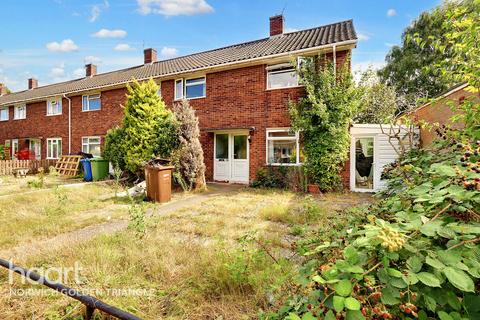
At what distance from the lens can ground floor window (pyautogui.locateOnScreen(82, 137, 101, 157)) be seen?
16.7m

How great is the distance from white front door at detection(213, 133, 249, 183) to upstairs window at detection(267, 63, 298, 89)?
2.68 m

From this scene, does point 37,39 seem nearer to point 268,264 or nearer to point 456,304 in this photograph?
point 268,264

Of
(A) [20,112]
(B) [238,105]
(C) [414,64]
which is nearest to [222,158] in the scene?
(B) [238,105]

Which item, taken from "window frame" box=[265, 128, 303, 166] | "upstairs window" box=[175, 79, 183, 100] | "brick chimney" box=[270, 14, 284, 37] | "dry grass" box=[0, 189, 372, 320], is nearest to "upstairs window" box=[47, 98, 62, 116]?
"upstairs window" box=[175, 79, 183, 100]

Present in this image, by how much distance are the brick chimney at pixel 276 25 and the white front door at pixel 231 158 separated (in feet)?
21.4

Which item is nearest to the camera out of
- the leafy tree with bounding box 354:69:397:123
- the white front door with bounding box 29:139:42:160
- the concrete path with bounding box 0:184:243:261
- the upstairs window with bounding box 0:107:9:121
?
the concrete path with bounding box 0:184:243:261

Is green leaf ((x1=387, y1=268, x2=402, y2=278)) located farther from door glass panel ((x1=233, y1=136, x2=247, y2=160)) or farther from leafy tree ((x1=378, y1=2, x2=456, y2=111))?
leafy tree ((x1=378, y1=2, x2=456, y2=111))

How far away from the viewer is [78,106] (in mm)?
17594

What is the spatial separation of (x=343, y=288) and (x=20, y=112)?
28.0 m

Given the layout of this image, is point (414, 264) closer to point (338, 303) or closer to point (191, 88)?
point (338, 303)

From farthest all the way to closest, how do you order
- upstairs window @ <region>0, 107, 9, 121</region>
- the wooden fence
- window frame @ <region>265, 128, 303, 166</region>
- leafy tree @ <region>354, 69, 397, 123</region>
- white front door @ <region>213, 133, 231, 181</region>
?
upstairs window @ <region>0, 107, 9, 121</region>
leafy tree @ <region>354, 69, 397, 123</region>
the wooden fence
white front door @ <region>213, 133, 231, 181</region>
window frame @ <region>265, 128, 303, 166</region>

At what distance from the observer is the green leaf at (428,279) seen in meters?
0.85

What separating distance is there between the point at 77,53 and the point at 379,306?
2897 centimetres

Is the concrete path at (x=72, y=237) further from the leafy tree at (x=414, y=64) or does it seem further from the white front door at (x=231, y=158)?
the leafy tree at (x=414, y=64)
